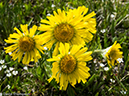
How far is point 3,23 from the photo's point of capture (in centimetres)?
287

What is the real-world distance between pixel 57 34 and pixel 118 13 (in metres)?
1.75

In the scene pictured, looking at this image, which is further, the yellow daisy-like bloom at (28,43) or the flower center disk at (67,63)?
the yellow daisy-like bloom at (28,43)

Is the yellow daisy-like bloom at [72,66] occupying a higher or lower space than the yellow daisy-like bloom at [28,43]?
lower

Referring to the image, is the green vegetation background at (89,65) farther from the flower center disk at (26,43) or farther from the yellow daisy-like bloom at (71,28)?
the yellow daisy-like bloom at (71,28)

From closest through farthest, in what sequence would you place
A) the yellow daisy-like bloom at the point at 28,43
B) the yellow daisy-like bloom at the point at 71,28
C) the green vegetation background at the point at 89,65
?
the yellow daisy-like bloom at the point at 71,28 < the yellow daisy-like bloom at the point at 28,43 < the green vegetation background at the point at 89,65

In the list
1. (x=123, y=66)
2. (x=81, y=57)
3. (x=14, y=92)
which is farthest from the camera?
(x=123, y=66)

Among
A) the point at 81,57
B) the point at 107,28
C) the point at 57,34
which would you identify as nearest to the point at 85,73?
the point at 81,57

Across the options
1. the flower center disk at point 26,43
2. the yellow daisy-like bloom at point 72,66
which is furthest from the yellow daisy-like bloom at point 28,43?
the yellow daisy-like bloom at point 72,66

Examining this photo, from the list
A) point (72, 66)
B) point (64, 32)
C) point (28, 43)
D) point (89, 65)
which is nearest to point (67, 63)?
point (72, 66)

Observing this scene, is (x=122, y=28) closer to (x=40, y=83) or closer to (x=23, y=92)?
(x=40, y=83)

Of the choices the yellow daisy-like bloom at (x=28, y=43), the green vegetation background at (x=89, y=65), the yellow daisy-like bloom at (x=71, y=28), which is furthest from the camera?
the green vegetation background at (x=89, y=65)

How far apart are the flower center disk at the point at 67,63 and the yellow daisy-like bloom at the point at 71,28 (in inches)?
5.6

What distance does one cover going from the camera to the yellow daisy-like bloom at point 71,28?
1685mm

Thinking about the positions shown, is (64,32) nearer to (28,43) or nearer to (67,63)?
(67,63)
